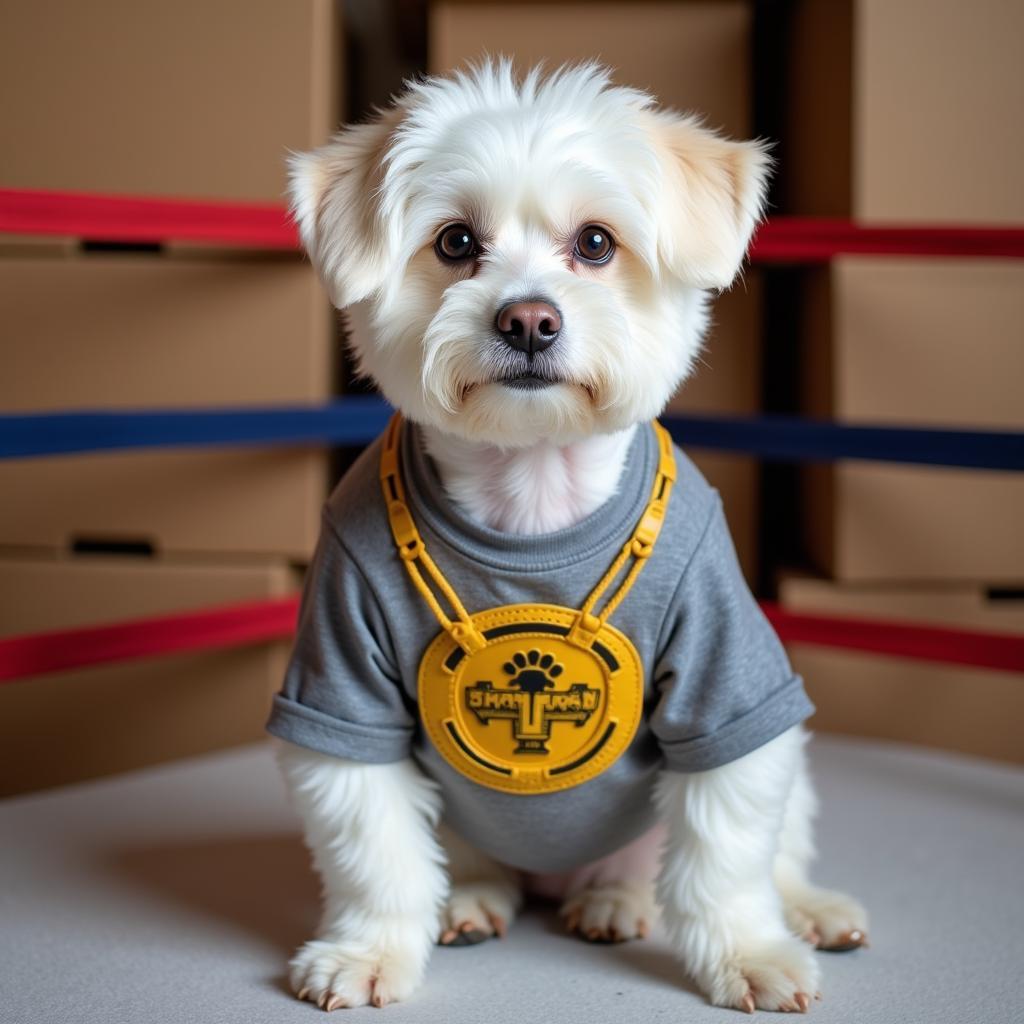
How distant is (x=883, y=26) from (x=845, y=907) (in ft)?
4.69

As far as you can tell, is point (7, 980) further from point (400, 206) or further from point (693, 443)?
point (693, 443)

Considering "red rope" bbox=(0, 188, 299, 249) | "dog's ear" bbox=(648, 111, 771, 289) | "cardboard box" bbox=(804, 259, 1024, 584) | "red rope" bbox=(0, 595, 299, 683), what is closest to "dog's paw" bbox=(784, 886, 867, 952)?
"dog's ear" bbox=(648, 111, 771, 289)

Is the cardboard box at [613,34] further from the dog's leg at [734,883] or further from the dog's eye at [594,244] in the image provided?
the dog's leg at [734,883]

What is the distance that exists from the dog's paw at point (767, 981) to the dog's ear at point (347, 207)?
0.79m

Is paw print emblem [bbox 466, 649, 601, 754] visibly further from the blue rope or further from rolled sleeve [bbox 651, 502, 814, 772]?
the blue rope

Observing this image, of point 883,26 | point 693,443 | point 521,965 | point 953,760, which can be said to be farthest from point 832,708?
point 883,26

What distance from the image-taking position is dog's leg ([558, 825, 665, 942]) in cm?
147

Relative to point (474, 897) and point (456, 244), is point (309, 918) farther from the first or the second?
point (456, 244)

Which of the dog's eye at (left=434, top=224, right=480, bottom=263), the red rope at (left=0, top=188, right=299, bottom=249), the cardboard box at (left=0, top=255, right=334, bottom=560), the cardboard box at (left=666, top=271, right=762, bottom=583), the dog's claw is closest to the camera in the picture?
the dog's eye at (left=434, top=224, right=480, bottom=263)

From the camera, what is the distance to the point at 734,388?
2.39 m

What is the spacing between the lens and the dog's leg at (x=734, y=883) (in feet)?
4.24

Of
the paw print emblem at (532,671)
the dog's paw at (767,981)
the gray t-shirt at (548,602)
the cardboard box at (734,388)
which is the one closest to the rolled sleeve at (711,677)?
the gray t-shirt at (548,602)

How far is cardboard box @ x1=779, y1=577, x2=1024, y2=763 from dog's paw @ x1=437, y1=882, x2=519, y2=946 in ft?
2.99

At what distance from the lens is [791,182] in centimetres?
252
